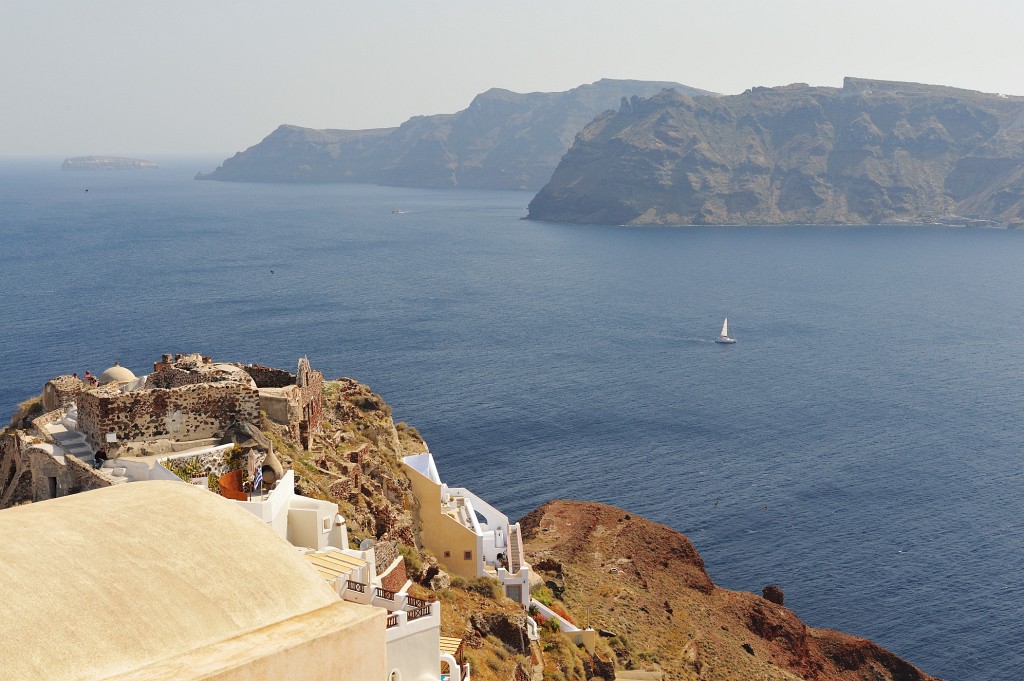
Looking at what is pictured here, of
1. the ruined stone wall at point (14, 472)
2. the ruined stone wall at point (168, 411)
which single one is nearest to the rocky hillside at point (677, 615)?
the ruined stone wall at point (168, 411)

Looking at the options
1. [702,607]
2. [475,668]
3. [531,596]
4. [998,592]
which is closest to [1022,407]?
[998,592]

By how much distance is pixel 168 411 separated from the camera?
3250 cm

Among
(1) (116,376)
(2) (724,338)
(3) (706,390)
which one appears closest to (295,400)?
(1) (116,376)

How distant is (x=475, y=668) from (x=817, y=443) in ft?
245

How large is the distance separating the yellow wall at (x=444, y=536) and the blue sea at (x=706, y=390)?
29.4 metres

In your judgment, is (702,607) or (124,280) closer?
(702,607)

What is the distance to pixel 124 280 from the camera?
551 ft

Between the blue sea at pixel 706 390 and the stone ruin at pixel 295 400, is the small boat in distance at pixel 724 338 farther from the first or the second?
the stone ruin at pixel 295 400

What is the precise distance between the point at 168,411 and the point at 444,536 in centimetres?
1581

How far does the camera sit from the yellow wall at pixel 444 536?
43.9m

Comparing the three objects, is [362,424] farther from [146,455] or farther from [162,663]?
[162,663]

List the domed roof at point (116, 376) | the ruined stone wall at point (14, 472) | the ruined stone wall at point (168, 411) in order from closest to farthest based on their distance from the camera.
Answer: the ruined stone wall at point (14, 472), the ruined stone wall at point (168, 411), the domed roof at point (116, 376)

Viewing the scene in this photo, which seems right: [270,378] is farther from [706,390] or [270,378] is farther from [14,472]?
[706,390]

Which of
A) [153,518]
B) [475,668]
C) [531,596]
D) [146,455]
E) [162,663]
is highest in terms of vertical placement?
[153,518]
